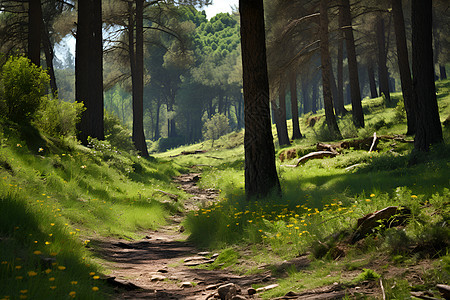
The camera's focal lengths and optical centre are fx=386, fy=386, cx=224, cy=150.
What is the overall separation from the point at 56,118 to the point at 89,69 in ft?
12.4

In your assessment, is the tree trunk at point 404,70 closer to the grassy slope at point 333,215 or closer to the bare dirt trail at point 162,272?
the grassy slope at point 333,215

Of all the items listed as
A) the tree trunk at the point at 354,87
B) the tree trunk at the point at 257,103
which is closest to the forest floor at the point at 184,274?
the tree trunk at the point at 257,103

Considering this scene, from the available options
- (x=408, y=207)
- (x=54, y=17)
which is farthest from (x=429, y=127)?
(x=54, y=17)

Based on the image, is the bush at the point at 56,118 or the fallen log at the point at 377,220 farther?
the bush at the point at 56,118

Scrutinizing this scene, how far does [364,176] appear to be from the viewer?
30.9 ft

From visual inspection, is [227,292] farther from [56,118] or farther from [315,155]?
[315,155]

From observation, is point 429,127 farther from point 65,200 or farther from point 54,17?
point 54,17

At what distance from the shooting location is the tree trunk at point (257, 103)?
850 cm

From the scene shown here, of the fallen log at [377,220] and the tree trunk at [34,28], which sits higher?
the tree trunk at [34,28]

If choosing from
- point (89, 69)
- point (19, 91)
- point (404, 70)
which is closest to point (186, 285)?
point (19, 91)

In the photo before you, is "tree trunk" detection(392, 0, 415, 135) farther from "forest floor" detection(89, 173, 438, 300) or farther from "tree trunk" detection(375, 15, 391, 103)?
"tree trunk" detection(375, 15, 391, 103)

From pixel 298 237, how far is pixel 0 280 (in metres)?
3.57

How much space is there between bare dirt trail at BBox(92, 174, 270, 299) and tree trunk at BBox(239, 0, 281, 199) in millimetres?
2204

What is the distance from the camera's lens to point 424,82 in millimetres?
10938
